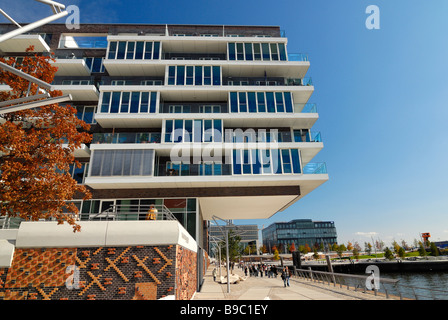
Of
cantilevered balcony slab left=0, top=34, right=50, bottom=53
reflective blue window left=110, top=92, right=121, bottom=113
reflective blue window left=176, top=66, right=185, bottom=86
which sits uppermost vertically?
cantilevered balcony slab left=0, top=34, right=50, bottom=53

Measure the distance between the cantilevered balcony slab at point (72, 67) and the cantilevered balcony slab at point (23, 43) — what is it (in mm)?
2722

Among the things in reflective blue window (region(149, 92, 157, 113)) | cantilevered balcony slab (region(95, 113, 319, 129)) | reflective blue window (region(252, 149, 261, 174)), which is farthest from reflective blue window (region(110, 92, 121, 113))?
reflective blue window (region(252, 149, 261, 174))

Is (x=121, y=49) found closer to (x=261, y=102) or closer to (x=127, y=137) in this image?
(x=127, y=137)

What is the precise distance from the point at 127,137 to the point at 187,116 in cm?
584

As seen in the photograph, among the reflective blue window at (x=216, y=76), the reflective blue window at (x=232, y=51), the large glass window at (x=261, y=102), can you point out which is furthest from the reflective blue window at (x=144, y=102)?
the reflective blue window at (x=232, y=51)

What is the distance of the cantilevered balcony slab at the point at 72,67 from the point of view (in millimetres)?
25875

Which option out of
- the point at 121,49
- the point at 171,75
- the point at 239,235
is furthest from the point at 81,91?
the point at 239,235

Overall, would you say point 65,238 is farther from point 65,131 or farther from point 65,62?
point 65,62

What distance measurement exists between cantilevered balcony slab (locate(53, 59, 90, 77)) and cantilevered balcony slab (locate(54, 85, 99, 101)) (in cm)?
275

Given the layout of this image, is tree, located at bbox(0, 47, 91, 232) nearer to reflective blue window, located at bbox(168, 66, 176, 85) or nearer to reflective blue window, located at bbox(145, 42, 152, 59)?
reflective blue window, located at bbox(168, 66, 176, 85)

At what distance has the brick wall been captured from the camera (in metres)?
10.4

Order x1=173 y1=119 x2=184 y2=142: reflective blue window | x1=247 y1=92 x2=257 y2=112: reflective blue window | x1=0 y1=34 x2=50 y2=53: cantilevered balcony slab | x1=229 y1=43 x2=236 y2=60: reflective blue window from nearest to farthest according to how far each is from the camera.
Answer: x1=173 y1=119 x2=184 y2=142: reflective blue window < x1=247 y1=92 x2=257 y2=112: reflective blue window < x1=0 y1=34 x2=50 y2=53: cantilevered balcony slab < x1=229 y1=43 x2=236 y2=60: reflective blue window

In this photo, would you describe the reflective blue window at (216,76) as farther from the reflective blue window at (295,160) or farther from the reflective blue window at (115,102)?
the reflective blue window at (295,160)
